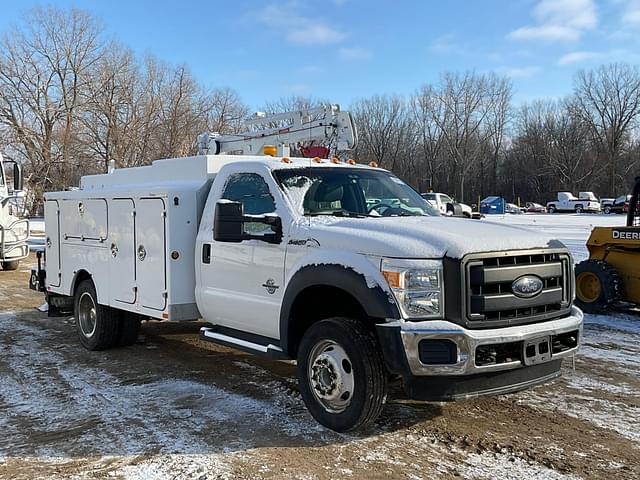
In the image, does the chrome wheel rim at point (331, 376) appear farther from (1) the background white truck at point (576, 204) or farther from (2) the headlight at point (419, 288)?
(1) the background white truck at point (576, 204)

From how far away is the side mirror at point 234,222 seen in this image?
4.91 meters

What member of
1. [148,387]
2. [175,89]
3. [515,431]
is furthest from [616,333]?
[175,89]

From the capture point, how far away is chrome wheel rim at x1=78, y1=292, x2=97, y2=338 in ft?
24.6

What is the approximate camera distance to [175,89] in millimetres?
45438

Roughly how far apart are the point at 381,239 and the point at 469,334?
0.88 meters

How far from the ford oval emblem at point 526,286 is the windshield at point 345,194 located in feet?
4.50

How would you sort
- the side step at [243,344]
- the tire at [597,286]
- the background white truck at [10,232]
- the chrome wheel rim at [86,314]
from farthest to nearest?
1. the background white truck at [10,232]
2. the tire at [597,286]
3. the chrome wheel rim at [86,314]
4. the side step at [243,344]

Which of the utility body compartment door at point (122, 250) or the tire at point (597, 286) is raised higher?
the utility body compartment door at point (122, 250)

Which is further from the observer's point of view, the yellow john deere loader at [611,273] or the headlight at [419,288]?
the yellow john deere loader at [611,273]

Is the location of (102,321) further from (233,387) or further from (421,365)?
(421,365)

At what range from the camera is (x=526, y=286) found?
4.39m

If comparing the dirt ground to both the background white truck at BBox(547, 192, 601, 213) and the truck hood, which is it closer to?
the truck hood

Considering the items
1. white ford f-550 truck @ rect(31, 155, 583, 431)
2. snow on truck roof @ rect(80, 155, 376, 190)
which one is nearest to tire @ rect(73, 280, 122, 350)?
white ford f-550 truck @ rect(31, 155, 583, 431)

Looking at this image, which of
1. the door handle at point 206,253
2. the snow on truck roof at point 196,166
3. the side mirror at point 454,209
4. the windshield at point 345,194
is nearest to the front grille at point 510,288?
the windshield at point 345,194
